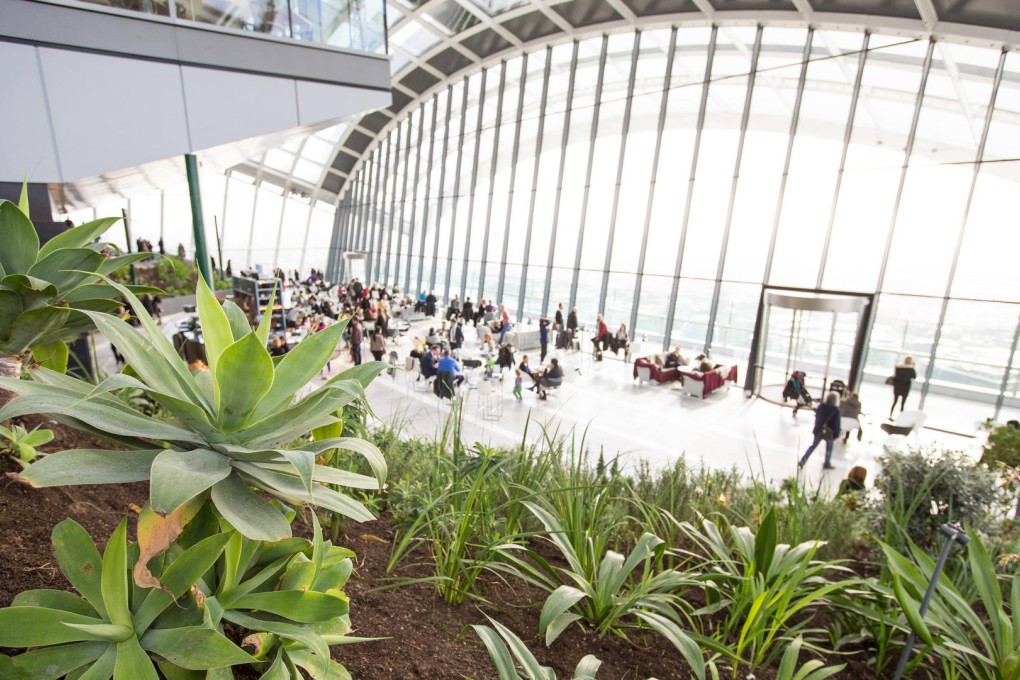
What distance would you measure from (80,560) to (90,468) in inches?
9.5

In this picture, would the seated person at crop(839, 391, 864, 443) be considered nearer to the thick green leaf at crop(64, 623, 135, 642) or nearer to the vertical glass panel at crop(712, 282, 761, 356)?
the vertical glass panel at crop(712, 282, 761, 356)

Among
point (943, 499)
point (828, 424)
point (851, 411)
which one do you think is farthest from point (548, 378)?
point (943, 499)

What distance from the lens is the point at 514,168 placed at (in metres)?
16.6

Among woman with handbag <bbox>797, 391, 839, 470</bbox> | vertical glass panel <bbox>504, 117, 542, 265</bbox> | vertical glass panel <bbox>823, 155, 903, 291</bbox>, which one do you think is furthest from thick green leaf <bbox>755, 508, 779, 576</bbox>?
vertical glass panel <bbox>504, 117, 542, 265</bbox>

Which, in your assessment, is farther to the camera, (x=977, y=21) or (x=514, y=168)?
(x=514, y=168)

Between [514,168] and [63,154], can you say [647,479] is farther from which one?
[514,168]

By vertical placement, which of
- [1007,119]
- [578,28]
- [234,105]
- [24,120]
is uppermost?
[578,28]

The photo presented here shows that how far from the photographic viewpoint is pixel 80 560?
35.7 inches

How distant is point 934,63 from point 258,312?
14.4 metres

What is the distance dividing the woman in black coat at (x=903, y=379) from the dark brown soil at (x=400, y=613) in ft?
28.7

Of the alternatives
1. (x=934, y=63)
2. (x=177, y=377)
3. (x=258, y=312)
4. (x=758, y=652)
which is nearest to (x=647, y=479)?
(x=758, y=652)

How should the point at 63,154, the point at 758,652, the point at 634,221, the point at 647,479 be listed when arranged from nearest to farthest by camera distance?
the point at 758,652
the point at 647,479
the point at 63,154
the point at 634,221

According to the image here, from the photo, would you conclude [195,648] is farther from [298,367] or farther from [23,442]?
[23,442]

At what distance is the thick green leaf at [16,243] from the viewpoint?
1.32 m
